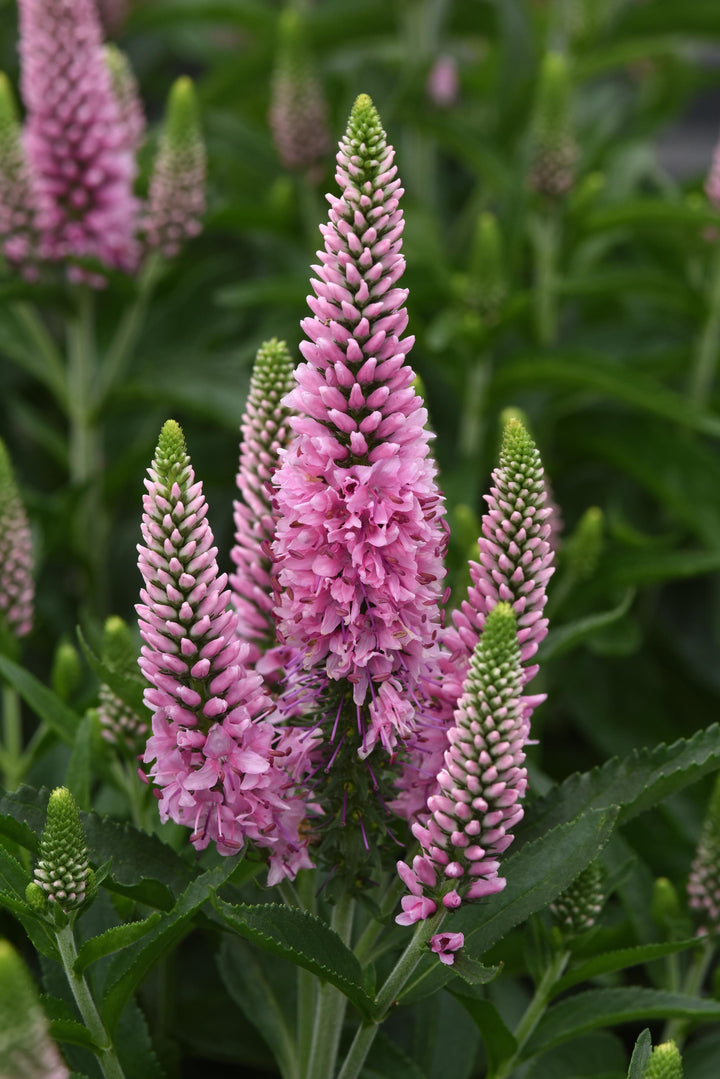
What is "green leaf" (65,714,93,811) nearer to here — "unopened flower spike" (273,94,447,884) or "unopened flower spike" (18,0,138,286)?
"unopened flower spike" (273,94,447,884)

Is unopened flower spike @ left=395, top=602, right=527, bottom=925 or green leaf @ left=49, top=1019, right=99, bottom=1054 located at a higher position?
unopened flower spike @ left=395, top=602, right=527, bottom=925

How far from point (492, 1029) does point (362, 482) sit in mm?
752

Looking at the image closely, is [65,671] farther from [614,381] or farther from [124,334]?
[614,381]

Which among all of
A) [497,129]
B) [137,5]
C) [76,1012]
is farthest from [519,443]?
[137,5]

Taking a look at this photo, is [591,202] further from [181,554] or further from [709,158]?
[709,158]

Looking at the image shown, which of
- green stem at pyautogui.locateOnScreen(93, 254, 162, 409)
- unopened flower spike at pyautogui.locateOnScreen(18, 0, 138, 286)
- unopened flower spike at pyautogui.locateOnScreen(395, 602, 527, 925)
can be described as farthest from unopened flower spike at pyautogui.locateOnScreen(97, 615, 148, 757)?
green stem at pyautogui.locateOnScreen(93, 254, 162, 409)

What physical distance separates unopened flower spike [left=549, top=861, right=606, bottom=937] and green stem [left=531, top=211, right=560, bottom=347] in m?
1.82

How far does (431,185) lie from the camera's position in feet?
13.0

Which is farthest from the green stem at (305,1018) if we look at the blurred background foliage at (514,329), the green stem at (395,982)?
the blurred background foliage at (514,329)

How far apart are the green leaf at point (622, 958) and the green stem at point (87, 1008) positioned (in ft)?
1.96

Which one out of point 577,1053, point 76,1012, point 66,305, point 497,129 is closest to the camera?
point 76,1012

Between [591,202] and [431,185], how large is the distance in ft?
3.18

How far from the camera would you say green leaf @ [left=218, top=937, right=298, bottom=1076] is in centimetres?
173

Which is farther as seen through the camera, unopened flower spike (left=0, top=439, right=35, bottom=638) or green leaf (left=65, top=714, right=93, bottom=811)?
unopened flower spike (left=0, top=439, right=35, bottom=638)
